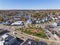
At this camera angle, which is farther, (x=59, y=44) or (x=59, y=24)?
(x=59, y=24)

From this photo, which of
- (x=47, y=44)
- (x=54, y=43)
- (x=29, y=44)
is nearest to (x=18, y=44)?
(x=29, y=44)

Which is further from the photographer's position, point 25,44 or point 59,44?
point 59,44

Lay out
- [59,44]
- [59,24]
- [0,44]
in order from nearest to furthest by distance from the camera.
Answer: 1. [0,44]
2. [59,44]
3. [59,24]

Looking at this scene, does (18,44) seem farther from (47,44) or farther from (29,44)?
(47,44)

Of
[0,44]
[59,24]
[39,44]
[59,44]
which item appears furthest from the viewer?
[59,24]

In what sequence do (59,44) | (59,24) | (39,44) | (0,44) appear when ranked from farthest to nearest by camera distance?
(59,24)
(59,44)
(39,44)
(0,44)

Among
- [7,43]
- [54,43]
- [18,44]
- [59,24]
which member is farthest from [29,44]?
[59,24]

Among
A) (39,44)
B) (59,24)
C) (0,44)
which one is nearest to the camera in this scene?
(0,44)

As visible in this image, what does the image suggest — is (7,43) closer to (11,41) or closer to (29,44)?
(11,41)
